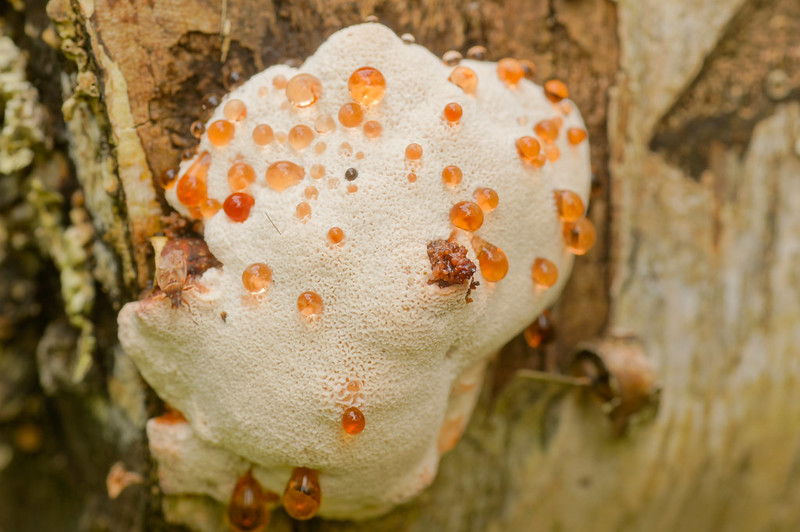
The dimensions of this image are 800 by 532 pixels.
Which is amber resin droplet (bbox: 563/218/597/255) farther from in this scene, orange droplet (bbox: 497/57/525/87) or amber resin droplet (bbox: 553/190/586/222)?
orange droplet (bbox: 497/57/525/87)

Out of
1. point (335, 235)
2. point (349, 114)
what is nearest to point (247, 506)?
point (335, 235)

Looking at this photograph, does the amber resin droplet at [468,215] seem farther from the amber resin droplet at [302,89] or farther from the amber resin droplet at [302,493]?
the amber resin droplet at [302,493]

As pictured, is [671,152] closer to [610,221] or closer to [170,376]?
[610,221]

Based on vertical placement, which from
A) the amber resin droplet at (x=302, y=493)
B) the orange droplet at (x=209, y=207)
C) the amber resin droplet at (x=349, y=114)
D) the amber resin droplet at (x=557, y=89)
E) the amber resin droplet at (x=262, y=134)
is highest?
the amber resin droplet at (x=557, y=89)

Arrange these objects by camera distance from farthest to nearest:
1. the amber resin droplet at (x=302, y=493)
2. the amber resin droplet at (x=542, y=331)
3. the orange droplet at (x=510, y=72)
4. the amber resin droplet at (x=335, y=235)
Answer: the amber resin droplet at (x=542, y=331), the orange droplet at (x=510, y=72), the amber resin droplet at (x=302, y=493), the amber resin droplet at (x=335, y=235)

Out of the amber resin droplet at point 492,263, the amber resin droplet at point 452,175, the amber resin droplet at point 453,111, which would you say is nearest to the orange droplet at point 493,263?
the amber resin droplet at point 492,263
